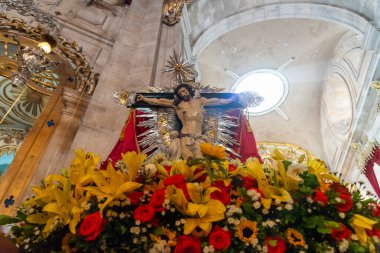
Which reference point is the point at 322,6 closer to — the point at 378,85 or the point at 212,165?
the point at 378,85

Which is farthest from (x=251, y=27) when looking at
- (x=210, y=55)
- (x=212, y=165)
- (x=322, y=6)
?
(x=212, y=165)

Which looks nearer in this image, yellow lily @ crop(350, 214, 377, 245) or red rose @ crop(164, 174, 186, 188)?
yellow lily @ crop(350, 214, 377, 245)

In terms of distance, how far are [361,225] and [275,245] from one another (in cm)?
42

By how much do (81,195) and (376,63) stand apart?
25.5 ft

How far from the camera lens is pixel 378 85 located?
284 inches

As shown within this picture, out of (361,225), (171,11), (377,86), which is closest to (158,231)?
(361,225)

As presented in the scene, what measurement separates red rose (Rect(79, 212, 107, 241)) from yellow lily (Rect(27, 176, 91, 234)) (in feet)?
0.24

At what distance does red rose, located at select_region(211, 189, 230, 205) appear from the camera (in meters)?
1.76

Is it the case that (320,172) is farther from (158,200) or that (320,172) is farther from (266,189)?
(158,200)

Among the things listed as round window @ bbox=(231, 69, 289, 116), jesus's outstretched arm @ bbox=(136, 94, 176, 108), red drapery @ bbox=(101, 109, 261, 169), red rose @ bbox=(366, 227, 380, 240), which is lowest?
red rose @ bbox=(366, 227, 380, 240)

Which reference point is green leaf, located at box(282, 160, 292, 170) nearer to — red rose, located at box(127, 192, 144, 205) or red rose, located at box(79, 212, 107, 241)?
red rose, located at box(127, 192, 144, 205)

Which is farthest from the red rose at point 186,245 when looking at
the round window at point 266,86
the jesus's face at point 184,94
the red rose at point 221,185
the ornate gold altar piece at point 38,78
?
the round window at point 266,86

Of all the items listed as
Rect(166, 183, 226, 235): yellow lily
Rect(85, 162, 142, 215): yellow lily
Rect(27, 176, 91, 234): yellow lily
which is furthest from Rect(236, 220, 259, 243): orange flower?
Rect(27, 176, 91, 234): yellow lily

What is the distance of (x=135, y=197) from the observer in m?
1.82
